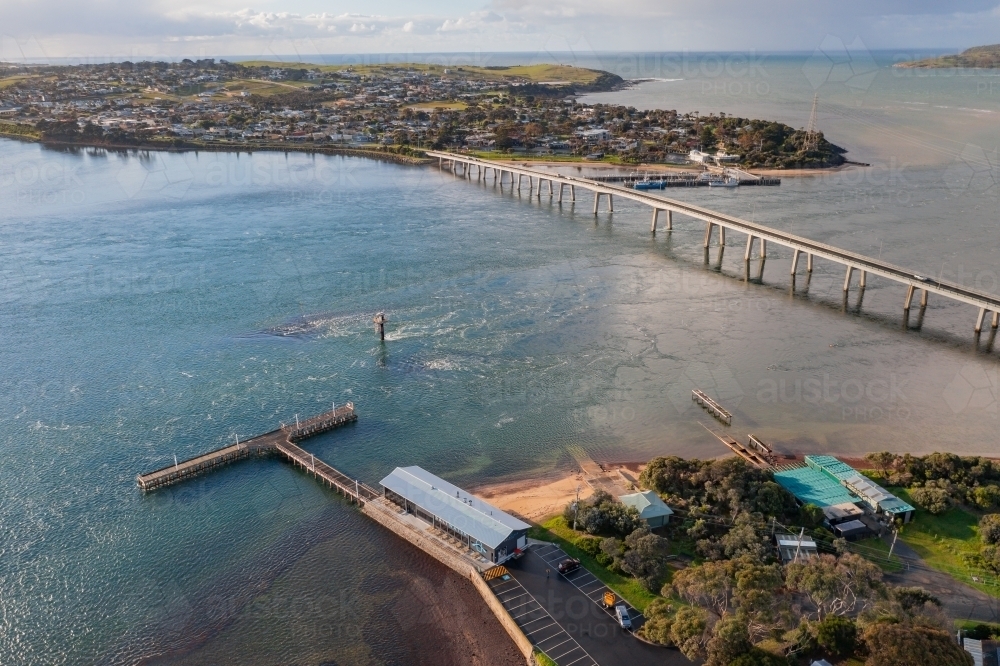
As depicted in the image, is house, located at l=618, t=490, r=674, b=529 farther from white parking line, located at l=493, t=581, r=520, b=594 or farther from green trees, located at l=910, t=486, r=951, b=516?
green trees, located at l=910, t=486, r=951, b=516

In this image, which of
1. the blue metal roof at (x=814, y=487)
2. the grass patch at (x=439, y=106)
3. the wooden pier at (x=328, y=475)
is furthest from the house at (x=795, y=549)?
the grass patch at (x=439, y=106)

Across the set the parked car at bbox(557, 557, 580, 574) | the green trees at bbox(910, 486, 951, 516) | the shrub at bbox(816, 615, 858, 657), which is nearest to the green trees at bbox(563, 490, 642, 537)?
the parked car at bbox(557, 557, 580, 574)

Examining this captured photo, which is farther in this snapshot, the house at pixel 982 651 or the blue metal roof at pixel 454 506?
the blue metal roof at pixel 454 506

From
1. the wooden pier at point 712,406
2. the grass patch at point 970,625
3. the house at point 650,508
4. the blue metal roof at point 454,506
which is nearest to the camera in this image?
the grass patch at point 970,625

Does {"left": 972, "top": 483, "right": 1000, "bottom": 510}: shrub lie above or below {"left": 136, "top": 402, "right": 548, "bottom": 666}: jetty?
above

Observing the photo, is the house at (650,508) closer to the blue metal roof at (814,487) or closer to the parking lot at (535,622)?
the parking lot at (535,622)

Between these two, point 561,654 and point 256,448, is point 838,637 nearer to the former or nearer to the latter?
point 561,654

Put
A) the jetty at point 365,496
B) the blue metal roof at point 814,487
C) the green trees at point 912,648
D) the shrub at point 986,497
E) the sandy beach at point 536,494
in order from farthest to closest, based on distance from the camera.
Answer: the sandy beach at point 536,494, the blue metal roof at point 814,487, the shrub at point 986,497, the jetty at point 365,496, the green trees at point 912,648
